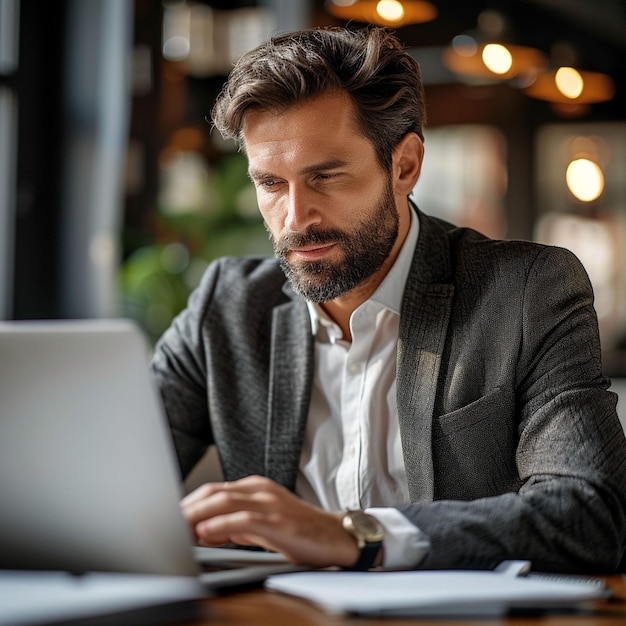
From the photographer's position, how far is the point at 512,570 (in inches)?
44.0

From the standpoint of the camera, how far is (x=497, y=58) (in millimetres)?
5207

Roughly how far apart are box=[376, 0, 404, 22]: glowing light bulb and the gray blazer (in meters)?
3.03

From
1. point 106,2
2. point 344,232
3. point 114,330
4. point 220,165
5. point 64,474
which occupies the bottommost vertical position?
point 64,474

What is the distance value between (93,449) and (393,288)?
0.96 metres

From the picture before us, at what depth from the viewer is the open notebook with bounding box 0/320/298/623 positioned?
964 millimetres

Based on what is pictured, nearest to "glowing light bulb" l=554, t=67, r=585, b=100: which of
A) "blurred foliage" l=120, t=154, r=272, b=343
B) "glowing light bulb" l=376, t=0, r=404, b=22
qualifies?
"glowing light bulb" l=376, t=0, r=404, b=22

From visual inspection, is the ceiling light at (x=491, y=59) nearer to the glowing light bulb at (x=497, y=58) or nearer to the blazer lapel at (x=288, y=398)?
the glowing light bulb at (x=497, y=58)

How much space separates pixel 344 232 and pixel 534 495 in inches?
25.3

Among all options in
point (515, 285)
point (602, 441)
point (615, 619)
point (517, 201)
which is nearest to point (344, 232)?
point (515, 285)

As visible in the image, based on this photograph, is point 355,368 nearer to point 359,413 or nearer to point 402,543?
point 359,413

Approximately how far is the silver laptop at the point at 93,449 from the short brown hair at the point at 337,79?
85cm

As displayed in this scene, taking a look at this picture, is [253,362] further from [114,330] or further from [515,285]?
[114,330]

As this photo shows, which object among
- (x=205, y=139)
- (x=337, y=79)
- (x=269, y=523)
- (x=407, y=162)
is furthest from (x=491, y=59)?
(x=269, y=523)

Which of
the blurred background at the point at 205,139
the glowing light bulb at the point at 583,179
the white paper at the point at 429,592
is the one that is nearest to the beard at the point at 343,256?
the white paper at the point at 429,592
